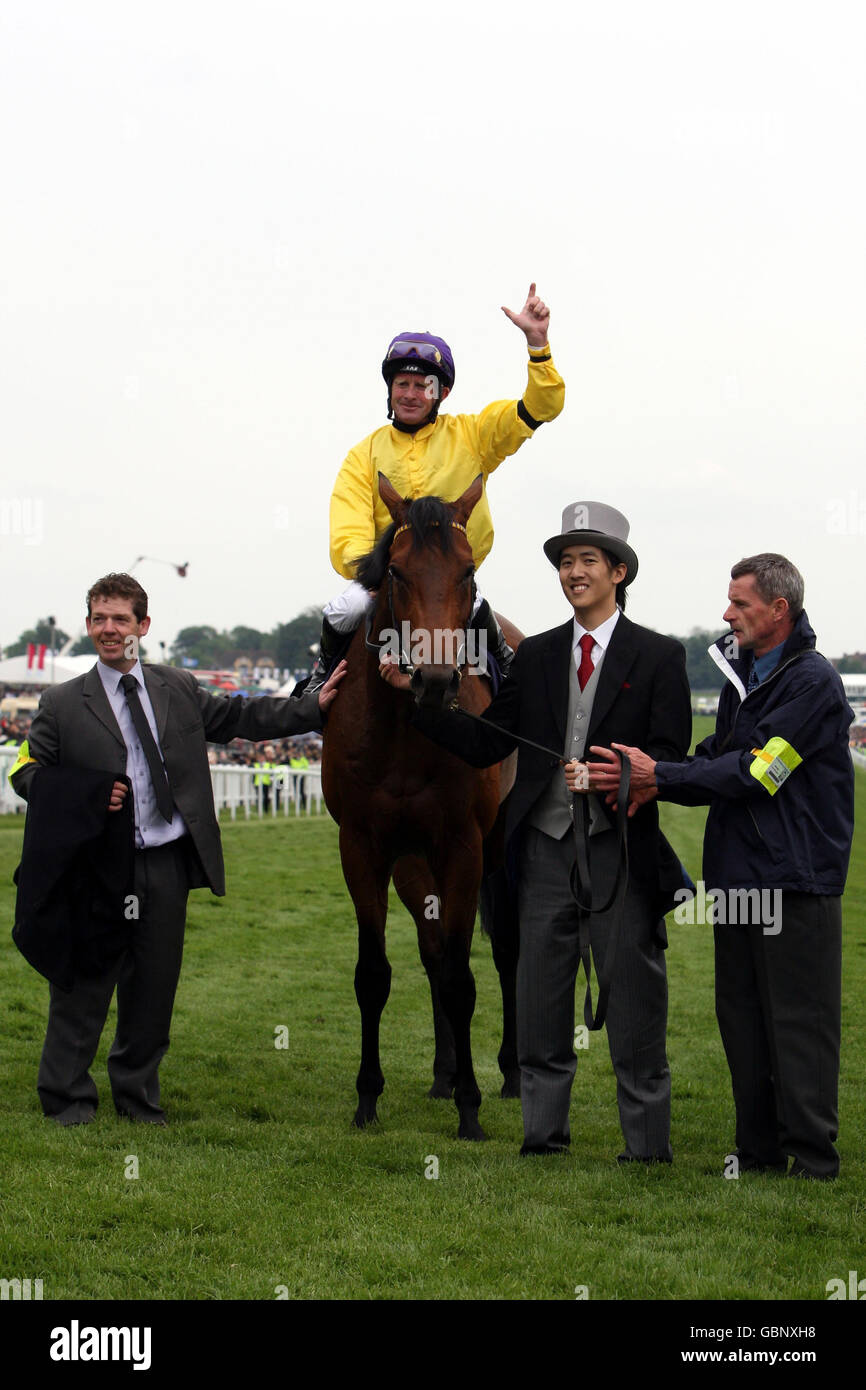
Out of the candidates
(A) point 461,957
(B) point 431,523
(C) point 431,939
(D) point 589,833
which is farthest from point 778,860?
(C) point 431,939

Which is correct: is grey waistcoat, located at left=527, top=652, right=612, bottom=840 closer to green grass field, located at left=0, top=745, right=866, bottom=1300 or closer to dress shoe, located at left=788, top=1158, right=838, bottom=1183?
green grass field, located at left=0, top=745, right=866, bottom=1300

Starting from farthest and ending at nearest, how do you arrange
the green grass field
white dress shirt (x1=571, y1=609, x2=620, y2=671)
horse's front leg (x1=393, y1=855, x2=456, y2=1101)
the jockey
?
horse's front leg (x1=393, y1=855, x2=456, y2=1101) < the jockey < white dress shirt (x1=571, y1=609, x2=620, y2=671) < the green grass field

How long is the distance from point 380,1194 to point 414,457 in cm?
303

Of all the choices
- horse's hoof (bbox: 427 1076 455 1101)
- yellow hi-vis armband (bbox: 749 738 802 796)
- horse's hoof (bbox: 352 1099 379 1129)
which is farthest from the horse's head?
horse's hoof (bbox: 427 1076 455 1101)

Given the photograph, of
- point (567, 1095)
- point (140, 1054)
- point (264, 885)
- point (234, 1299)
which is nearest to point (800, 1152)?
point (567, 1095)

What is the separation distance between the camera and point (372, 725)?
17.9 ft

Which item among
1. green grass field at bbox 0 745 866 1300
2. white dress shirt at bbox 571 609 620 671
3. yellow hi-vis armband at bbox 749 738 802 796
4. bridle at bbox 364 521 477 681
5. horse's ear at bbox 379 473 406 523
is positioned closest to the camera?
green grass field at bbox 0 745 866 1300

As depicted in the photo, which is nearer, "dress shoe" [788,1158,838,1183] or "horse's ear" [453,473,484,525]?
"dress shoe" [788,1158,838,1183]

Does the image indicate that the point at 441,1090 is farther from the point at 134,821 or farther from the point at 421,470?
the point at 421,470

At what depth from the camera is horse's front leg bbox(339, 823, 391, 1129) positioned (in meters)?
5.64

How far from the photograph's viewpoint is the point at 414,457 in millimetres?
5711

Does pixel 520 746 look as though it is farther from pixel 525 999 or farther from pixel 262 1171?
pixel 262 1171

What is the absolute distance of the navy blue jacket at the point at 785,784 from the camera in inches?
183

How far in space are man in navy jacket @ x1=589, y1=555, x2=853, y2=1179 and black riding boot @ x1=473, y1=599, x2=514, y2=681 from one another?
3.74 feet
